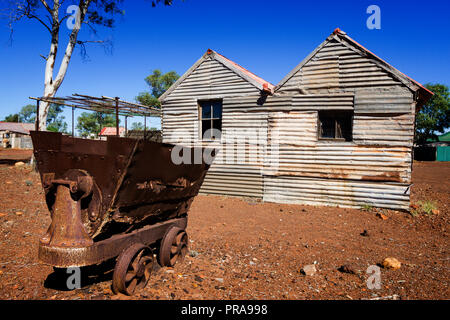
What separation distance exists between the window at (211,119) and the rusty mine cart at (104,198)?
656 cm

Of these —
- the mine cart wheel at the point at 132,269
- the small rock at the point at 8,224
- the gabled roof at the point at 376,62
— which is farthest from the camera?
the gabled roof at the point at 376,62

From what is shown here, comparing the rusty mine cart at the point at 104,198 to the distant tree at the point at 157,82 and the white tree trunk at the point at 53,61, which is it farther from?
the distant tree at the point at 157,82

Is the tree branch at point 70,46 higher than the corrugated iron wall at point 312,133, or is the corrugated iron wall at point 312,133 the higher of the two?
the tree branch at point 70,46

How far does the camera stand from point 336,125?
856 cm

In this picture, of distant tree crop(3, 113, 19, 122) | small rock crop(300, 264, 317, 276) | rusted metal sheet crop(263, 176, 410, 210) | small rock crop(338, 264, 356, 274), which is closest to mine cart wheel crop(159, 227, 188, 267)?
small rock crop(300, 264, 317, 276)

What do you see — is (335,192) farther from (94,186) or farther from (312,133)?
(94,186)

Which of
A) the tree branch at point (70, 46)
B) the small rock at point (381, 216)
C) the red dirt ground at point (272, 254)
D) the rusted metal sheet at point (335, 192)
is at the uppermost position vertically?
the tree branch at point (70, 46)

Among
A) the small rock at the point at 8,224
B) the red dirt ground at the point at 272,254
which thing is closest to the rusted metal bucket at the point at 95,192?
the red dirt ground at the point at 272,254

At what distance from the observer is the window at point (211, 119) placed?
10203 millimetres

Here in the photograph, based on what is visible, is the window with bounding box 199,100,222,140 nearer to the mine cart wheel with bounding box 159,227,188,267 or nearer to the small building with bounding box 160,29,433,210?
the small building with bounding box 160,29,433,210

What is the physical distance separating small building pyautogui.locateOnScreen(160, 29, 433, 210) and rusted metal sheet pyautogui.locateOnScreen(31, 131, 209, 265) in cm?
632

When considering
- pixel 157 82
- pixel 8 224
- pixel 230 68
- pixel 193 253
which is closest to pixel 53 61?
pixel 230 68

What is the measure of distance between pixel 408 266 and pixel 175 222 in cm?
385
